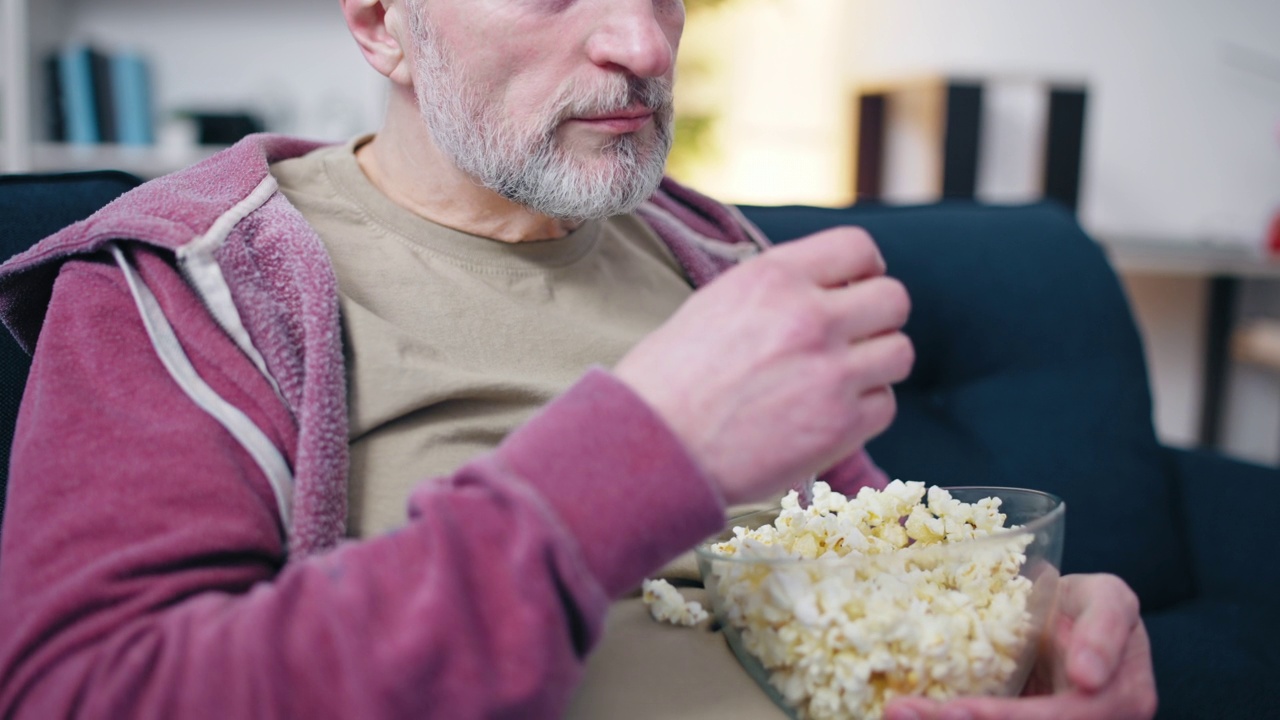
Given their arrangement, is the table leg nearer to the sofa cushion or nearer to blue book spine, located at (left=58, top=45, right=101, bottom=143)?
the sofa cushion

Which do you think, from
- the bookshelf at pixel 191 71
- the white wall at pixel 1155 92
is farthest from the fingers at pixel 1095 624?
the white wall at pixel 1155 92

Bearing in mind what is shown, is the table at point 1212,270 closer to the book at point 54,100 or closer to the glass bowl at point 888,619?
the glass bowl at point 888,619

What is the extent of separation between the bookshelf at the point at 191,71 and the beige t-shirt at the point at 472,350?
174cm

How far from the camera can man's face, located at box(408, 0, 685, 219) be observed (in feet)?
2.67

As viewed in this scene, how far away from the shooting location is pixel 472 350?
0.83 m

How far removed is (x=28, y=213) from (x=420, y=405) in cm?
46

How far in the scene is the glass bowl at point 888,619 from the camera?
0.54m

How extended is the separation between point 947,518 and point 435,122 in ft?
1.78

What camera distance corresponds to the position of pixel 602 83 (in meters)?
0.82

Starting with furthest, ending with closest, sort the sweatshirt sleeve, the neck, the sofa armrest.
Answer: the sofa armrest < the neck < the sweatshirt sleeve

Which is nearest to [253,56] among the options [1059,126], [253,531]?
[1059,126]

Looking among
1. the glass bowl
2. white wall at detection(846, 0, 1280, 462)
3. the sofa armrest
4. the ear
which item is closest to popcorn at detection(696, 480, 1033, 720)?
the glass bowl

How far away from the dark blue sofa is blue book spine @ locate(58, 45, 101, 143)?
1.85 meters

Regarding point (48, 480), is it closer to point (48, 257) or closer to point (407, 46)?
point (48, 257)
